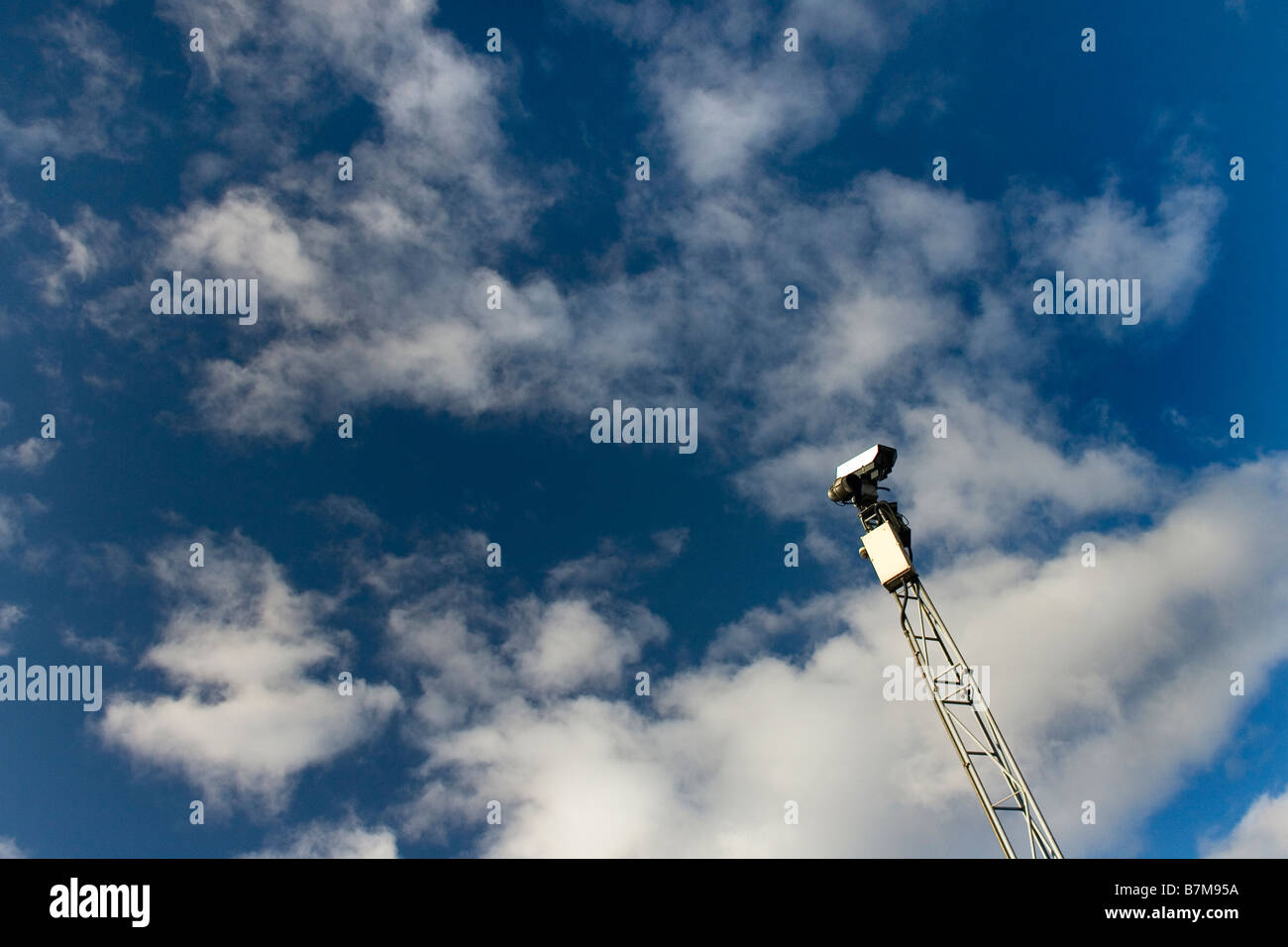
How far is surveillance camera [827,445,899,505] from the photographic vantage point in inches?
1091

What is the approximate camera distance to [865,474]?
2784 cm

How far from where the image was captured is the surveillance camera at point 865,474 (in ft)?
Result: 90.9
